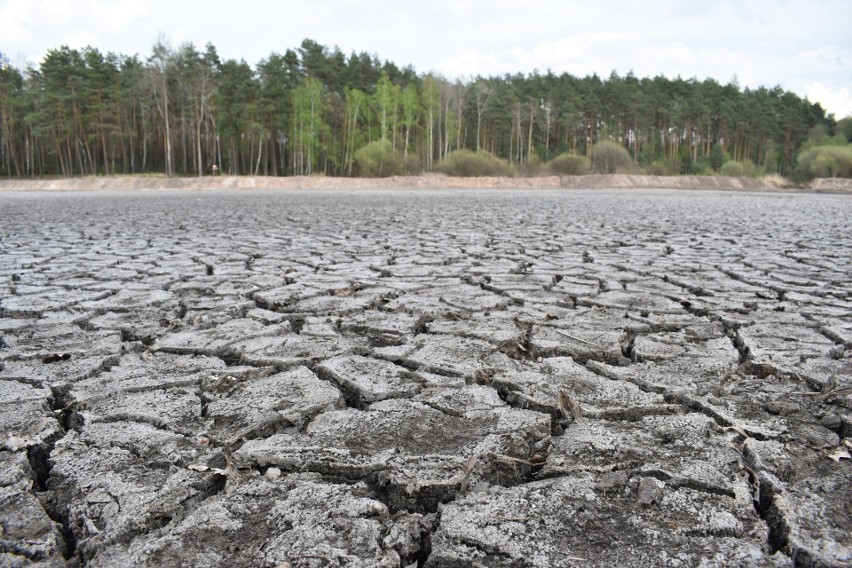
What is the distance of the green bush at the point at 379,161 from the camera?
3569 centimetres

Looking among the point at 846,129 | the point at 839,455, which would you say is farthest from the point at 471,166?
the point at 846,129

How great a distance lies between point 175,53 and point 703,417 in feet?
142

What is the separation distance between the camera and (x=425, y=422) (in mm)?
1558

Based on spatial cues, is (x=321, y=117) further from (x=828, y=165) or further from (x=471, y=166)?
(x=828, y=165)

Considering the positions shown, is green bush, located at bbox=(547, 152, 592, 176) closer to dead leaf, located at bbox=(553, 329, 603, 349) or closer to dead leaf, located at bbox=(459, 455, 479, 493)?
dead leaf, located at bbox=(553, 329, 603, 349)

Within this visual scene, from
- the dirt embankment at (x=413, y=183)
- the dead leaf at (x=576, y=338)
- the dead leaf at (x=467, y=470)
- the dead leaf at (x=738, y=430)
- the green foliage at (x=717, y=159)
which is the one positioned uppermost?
the green foliage at (x=717, y=159)

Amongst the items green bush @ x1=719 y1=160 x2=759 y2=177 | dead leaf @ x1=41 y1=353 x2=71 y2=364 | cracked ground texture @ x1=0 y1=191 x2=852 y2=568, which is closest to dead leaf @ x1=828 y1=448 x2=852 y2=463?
cracked ground texture @ x1=0 y1=191 x2=852 y2=568

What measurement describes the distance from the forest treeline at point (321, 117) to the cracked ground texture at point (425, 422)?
33080 millimetres

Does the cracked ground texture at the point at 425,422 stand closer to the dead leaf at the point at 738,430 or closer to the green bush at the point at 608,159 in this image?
the dead leaf at the point at 738,430

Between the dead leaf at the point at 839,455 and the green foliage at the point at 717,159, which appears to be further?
the green foliage at the point at 717,159

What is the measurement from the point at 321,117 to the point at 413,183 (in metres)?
14.0

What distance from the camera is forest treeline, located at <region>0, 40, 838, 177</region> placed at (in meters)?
38.6

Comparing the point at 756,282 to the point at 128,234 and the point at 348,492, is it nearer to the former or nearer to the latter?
the point at 348,492

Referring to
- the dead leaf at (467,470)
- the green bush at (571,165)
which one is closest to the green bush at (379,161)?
the green bush at (571,165)
